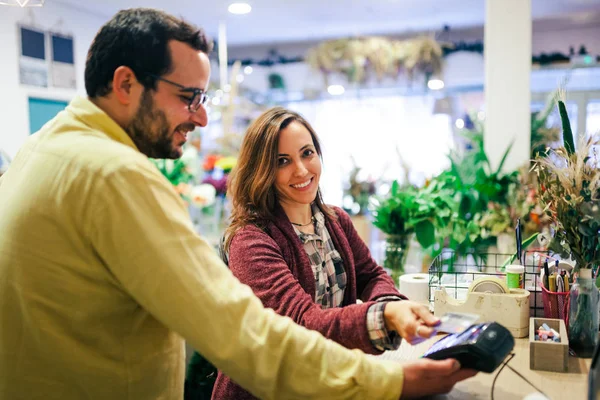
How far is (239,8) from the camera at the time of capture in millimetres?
5391

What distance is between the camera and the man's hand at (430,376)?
982 millimetres

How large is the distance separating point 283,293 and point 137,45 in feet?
2.24

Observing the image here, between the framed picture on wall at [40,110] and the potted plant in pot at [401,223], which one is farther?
the framed picture on wall at [40,110]

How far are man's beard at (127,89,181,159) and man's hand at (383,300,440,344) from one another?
588mm

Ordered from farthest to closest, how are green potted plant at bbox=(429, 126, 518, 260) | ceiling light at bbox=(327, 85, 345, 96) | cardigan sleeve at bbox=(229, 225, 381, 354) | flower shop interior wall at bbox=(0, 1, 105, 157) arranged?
ceiling light at bbox=(327, 85, 345, 96)
flower shop interior wall at bbox=(0, 1, 105, 157)
green potted plant at bbox=(429, 126, 518, 260)
cardigan sleeve at bbox=(229, 225, 381, 354)

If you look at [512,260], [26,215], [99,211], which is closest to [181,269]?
[99,211]

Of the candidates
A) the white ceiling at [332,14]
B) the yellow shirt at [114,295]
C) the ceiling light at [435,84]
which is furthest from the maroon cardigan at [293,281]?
the ceiling light at [435,84]

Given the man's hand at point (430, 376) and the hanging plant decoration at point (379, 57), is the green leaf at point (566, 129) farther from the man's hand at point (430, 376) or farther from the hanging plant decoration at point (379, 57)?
the hanging plant decoration at point (379, 57)

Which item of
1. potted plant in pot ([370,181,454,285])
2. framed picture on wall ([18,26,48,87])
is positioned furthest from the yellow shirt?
framed picture on wall ([18,26,48,87])

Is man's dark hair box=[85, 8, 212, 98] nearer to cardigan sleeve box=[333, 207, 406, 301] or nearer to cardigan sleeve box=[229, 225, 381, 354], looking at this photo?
cardigan sleeve box=[229, 225, 381, 354]

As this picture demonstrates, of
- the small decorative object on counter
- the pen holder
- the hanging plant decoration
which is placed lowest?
the pen holder

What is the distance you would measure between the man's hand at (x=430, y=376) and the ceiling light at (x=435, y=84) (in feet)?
17.9

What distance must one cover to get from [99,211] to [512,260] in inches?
60.5

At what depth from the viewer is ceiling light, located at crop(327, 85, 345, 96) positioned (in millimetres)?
6762
